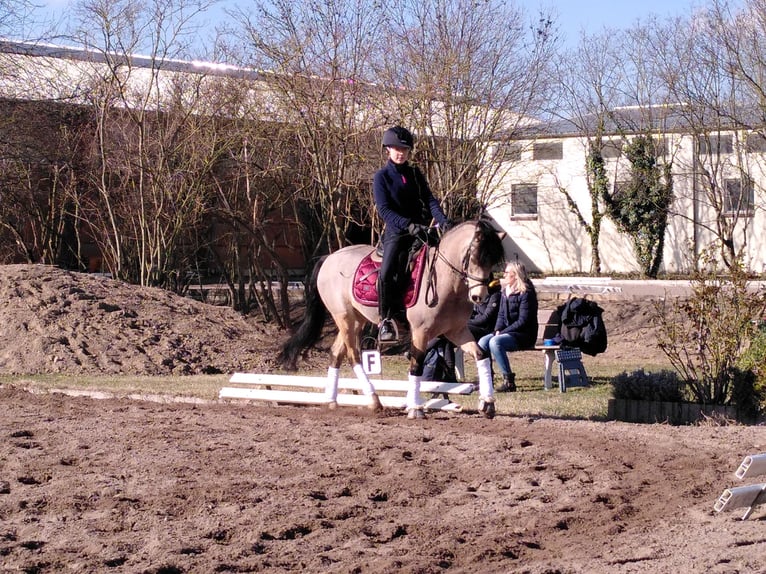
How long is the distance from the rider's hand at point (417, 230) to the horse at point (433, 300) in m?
0.18

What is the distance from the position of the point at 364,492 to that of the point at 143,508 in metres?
1.46

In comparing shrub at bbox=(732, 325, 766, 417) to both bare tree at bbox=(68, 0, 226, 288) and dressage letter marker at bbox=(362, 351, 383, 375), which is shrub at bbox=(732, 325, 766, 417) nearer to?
dressage letter marker at bbox=(362, 351, 383, 375)

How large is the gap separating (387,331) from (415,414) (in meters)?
0.87

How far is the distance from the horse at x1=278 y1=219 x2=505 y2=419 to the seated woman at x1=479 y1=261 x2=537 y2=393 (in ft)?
10.7

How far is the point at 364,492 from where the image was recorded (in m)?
6.89

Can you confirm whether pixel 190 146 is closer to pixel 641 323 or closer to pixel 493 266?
pixel 641 323

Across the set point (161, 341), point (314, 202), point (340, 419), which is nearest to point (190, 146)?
point (314, 202)

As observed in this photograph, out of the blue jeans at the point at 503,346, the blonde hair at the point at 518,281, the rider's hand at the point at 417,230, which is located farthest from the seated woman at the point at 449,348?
the rider's hand at the point at 417,230

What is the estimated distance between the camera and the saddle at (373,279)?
1005cm

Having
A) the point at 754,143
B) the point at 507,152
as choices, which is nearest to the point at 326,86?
the point at 507,152

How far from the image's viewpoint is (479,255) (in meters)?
9.36

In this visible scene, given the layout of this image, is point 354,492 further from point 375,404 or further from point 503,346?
point 503,346

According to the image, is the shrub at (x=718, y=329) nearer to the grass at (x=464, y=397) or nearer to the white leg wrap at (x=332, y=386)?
the grass at (x=464, y=397)

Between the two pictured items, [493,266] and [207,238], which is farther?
[207,238]
